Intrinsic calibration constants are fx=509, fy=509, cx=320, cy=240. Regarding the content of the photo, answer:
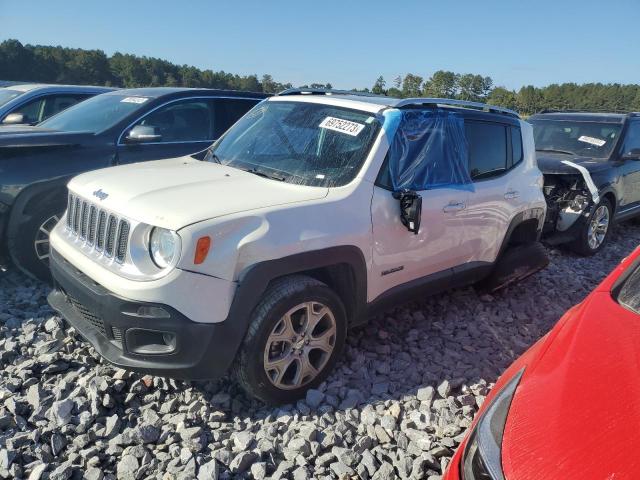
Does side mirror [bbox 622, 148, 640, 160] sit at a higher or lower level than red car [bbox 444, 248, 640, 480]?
higher

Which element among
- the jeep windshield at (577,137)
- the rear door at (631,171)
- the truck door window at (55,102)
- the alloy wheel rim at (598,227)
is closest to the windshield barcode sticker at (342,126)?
the alloy wheel rim at (598,227)

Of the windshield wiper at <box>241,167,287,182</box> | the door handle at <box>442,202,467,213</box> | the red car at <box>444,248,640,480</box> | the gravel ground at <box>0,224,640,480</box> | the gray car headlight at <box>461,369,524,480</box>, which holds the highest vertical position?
the windshield wiper at <box>241,167,287,182</box>

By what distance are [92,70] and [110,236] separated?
46.5m

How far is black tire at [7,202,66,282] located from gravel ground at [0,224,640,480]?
14.7 inches

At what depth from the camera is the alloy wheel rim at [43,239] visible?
14.4 ft

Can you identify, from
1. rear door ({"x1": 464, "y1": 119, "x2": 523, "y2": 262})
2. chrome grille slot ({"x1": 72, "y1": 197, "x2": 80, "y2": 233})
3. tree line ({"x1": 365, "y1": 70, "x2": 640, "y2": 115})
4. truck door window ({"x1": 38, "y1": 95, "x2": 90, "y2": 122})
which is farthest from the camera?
tree line ({"x1": 365, "y1": 70, "x2": 640, "y2": 115})

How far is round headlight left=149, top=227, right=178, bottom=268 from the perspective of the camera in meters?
2.60

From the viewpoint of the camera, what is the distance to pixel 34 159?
4.43 meters

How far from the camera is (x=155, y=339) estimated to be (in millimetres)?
2686

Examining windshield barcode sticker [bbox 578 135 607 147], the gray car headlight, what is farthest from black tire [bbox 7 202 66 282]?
windshield barcode sticker [bbox 578 135 607 147]

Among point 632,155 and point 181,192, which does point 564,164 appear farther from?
point 181,192

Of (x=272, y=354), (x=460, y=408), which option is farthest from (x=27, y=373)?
(x=460, y=408)

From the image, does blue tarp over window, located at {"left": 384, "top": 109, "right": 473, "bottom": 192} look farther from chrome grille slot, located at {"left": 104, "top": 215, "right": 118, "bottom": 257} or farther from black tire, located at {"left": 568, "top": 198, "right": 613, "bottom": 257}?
black tire, located at {"left": 568, "top": 198, "right": 613, "bottom": 257}

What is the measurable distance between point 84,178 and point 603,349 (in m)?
3.17
